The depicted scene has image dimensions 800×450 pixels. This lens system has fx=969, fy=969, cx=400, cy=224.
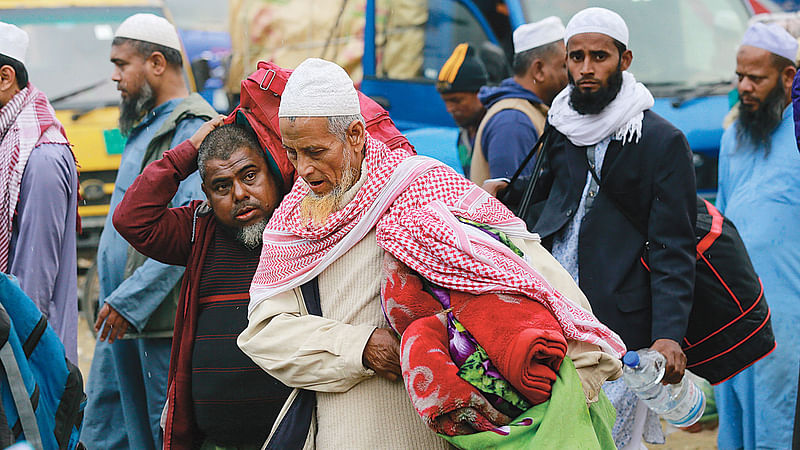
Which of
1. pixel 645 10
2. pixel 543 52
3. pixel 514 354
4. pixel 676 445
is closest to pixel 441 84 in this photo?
pixel 543 52

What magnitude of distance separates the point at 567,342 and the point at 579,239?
47.2 inches

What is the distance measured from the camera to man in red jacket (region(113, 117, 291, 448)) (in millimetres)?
3156

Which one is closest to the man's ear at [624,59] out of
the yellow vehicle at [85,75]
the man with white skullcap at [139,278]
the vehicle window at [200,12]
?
the man with white skullcap at [139,278]

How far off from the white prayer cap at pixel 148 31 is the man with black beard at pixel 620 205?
79.1 inches

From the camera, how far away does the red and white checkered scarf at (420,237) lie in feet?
8.24

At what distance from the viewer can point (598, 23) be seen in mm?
3830

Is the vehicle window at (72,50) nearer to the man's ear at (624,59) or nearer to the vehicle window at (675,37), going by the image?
the vehicle window at (675,37)

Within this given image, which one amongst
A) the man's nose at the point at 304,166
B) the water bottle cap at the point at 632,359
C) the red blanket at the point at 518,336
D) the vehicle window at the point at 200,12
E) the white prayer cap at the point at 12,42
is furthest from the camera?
the vehicle window at the point at 200,12

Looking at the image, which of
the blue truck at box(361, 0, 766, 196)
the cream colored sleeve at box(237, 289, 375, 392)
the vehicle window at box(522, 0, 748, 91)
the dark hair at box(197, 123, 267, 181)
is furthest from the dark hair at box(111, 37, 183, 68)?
the vehicle window at box(522, 0, 748, 91)

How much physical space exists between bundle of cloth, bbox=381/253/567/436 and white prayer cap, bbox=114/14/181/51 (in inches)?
111

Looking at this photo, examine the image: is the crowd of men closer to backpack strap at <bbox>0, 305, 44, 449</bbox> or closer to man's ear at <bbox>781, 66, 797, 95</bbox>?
man's ear at <bbox>781, 66, 797, 95</bbox>

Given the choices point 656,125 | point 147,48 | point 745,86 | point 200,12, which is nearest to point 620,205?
point 656,125

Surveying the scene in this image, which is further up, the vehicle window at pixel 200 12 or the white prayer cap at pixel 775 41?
the white prayer cap at pixel 775 41

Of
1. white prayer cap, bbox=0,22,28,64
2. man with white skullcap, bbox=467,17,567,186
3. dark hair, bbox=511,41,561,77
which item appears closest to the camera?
white prayer cap, bbox=0,22,28,64
